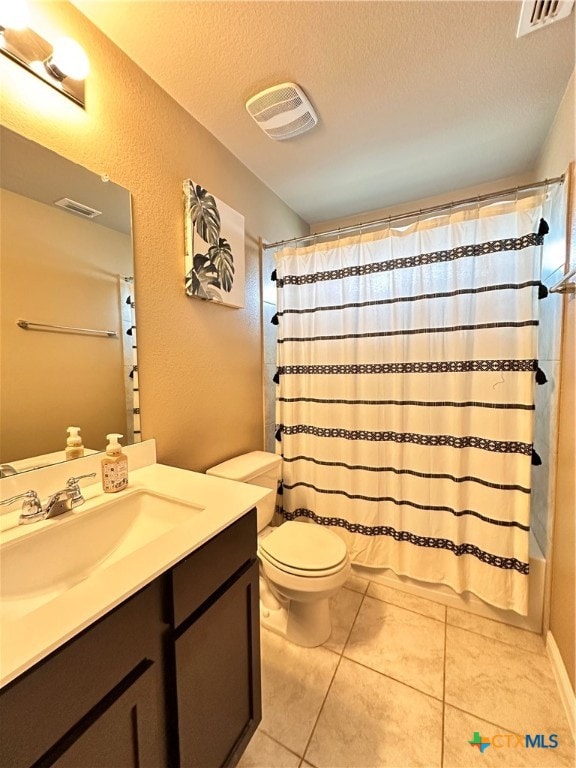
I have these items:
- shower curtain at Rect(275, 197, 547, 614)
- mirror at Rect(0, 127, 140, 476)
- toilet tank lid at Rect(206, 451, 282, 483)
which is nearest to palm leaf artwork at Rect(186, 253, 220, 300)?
mirror at Rect(0, 127, 140, 476)

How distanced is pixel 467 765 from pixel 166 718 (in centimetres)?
99

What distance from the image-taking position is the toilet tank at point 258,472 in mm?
1513

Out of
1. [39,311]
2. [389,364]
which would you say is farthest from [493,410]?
[39,311]

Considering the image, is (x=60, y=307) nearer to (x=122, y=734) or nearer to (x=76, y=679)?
(x=76, y=679)

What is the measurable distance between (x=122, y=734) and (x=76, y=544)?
43 cm

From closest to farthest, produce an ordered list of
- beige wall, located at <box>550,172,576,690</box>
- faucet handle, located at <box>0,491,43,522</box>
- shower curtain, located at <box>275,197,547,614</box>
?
faucet handle, located at <box>0,491,43,522</box>, beige wall, located at <box>550,172,576,690</box>, shower curtain, located at <box>275,197,547,614</box>

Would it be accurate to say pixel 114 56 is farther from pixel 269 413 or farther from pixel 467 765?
pixel 467 765

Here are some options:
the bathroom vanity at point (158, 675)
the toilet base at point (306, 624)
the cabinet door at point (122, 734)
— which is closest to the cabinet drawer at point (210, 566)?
the bathroom vanity at point (158, 675)

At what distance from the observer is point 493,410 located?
1.40m

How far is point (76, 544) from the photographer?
0.84m

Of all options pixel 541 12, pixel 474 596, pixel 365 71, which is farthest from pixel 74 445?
pixel 541 12

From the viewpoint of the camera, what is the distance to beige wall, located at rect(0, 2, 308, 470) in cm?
97

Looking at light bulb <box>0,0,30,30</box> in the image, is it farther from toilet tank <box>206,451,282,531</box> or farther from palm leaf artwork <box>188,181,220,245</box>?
toilet tank <box>206,451,282,531</box>

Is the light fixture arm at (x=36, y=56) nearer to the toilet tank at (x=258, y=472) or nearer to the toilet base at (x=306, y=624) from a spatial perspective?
the toilet tank at (x=258, y=472)
